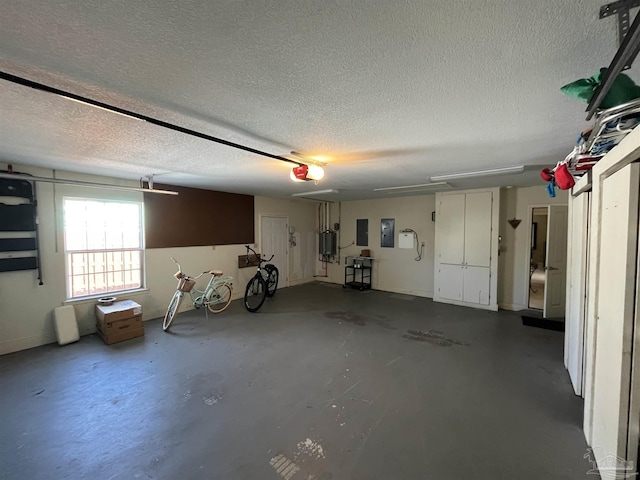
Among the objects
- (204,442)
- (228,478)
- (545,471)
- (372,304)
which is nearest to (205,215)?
(372,304)

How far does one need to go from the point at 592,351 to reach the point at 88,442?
361 centimetres

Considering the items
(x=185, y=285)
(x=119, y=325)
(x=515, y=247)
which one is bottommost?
(x=119, y=325)

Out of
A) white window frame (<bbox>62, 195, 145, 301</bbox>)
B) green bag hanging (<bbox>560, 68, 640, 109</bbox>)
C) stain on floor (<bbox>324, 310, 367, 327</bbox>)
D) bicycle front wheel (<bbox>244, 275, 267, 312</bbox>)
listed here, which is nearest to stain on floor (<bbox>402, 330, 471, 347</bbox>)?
stain on floor (<bbox>324, 310, 367, 327</bbox>)

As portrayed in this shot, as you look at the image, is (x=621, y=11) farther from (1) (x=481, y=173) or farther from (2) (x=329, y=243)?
(2) (x=329, y=243)

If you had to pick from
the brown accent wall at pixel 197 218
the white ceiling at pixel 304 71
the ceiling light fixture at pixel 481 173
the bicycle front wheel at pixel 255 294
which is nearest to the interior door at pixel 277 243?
the brown accent wall at pixel 197 218

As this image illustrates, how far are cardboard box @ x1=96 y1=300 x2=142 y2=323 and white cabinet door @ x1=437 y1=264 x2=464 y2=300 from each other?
558 cm

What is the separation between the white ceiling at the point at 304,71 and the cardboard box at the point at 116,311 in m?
2.15

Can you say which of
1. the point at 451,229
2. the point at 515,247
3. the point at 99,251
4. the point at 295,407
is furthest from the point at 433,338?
the point at 99,251

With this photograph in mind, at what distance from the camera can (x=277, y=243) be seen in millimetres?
7125

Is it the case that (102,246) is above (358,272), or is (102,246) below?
above

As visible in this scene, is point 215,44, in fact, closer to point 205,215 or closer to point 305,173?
point 305,173

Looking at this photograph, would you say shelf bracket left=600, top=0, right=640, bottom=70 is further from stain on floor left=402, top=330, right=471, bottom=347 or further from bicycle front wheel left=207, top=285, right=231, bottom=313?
bicycle front wheel left=207, top=285, right=231, bottom=313

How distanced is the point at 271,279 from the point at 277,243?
1.06 metres

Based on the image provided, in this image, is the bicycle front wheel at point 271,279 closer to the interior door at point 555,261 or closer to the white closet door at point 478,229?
the white closet door at point 478,229
